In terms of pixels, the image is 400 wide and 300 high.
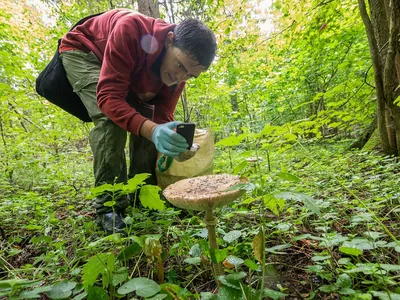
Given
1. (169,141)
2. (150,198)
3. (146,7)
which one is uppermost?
(146,7)

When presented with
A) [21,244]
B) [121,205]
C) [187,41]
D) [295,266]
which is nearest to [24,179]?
[21,244]

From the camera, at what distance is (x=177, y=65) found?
179cm

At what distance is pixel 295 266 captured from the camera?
3.79 feet

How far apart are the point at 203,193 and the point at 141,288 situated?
1.45 feet

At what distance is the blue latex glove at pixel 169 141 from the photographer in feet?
4.87

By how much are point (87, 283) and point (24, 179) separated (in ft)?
11.2

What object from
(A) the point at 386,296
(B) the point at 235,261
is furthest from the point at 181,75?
(A) the point at 386,296

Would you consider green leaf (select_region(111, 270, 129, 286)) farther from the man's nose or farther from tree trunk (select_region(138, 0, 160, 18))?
tree trunk (select_region(138, 0, 160, 18))

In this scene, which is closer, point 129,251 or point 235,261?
point 235,261

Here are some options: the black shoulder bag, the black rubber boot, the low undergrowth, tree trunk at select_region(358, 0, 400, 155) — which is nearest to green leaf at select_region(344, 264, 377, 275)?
the low undergrowth

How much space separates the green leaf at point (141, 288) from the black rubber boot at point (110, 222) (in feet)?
2.60

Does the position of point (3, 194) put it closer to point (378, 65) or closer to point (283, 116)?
point (378, 65)

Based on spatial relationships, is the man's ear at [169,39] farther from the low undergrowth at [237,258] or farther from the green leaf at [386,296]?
the green leaf at [386,296]

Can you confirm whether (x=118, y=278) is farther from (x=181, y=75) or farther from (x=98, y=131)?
(x=181, y=75)
